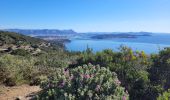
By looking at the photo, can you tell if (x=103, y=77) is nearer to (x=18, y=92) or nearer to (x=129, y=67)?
(x=129, y=67)

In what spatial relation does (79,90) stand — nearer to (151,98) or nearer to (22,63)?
(151,98)

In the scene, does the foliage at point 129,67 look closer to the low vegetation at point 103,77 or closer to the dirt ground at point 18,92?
the low vegetation at point 103,77

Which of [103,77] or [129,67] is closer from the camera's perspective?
[103,77]

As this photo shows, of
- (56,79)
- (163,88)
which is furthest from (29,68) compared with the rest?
(163,88)

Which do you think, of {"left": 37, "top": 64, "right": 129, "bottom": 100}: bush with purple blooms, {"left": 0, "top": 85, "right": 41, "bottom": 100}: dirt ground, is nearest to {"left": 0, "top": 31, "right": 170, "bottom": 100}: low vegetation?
{"left": 37, "top": 64, "right": 129, "bottom": 100}: bush with purple blooms

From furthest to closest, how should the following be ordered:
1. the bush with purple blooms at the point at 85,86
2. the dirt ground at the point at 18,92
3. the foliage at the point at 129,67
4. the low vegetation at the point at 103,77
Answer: the dirt ground at the point at 18,92, the foliage at the point at 129,67, the low vegetation at the point at 103,77, the bush with purple blooms at the point at 85,86

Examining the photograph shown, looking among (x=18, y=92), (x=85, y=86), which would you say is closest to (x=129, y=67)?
(x=85, y=86)

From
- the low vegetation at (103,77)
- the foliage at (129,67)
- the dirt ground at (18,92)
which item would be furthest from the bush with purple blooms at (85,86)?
the dirt ground at (18,92)
